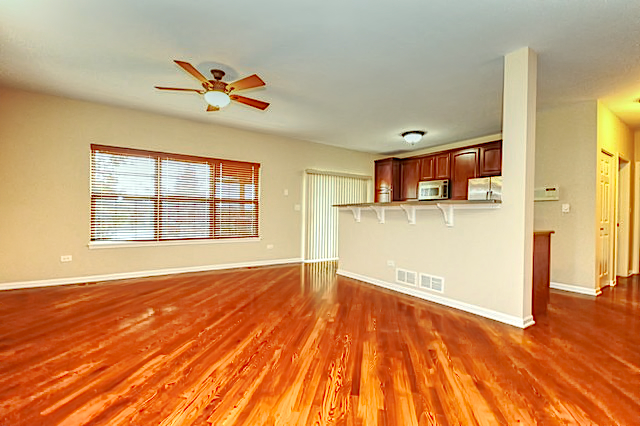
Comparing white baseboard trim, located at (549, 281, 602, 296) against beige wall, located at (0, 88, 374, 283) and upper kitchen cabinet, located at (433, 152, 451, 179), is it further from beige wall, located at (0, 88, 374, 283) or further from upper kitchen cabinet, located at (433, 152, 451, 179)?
beige wall, located at (0, 88, 374, 283)

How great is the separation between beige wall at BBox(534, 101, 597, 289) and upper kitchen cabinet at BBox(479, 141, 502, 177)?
38.3 inches

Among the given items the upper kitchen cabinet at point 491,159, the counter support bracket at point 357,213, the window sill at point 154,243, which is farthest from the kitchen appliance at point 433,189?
the window sill at point 154,243

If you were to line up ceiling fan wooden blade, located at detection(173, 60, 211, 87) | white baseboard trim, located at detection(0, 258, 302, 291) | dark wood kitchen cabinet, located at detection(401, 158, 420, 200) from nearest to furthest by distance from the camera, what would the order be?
ceiling fan wooden blade, located at detection(173, 60, 211, 87), white baseboard trim, located at detection(0, 258, 302, 291), dark wood kitchen cabinet, located at detection(401, 158, 420, 200)

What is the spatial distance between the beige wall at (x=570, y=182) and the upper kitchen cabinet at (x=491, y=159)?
973 mm

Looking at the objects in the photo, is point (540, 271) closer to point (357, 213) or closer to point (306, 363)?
point (357, 213)

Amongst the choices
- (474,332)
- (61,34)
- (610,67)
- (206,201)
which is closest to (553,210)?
(610,67)

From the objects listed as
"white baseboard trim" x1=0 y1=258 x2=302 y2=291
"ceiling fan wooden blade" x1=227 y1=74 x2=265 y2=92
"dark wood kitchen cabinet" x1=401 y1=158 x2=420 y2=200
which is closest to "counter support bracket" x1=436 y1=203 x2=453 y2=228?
"ceiling fan wooden blade" x1=227 y1=74 x2=265 y2=92

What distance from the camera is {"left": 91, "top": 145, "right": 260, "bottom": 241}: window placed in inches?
→ 181

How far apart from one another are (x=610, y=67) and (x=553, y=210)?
76.2 inches

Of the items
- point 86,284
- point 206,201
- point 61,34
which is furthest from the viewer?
point 206,201

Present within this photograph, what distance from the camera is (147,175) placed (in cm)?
490

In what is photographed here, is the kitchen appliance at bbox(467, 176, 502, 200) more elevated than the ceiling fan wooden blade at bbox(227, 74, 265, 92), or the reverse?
the ceiling fan wooden blade at bbox(227, 74, 265, 92)

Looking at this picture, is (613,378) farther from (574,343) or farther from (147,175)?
(147,175)

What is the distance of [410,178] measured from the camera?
7.08m
